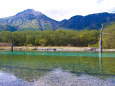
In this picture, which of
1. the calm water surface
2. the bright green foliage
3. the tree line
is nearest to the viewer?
the calm water surface

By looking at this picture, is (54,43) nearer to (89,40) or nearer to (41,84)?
(89,40)

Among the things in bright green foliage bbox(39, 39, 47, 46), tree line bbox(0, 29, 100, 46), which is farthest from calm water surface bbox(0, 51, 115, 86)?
tree line bbox(0, 29, 100, 46)

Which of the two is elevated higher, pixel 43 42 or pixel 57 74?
pixel 43 42

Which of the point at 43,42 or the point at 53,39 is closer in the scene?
the point at 43,42

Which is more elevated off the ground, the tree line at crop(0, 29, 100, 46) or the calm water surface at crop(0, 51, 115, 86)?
the tree line at crop(0, 29, 100, 46)

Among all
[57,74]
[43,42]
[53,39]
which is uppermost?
[53,39]

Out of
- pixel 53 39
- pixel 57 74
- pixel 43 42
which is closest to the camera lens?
pixel 57 74

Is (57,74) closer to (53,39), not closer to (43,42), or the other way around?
(43,42)

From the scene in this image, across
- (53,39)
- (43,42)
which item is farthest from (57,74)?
(53,39)

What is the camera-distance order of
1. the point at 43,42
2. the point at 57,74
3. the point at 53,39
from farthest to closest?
the point at 53,39, the point at 43,42, the point at 57,74

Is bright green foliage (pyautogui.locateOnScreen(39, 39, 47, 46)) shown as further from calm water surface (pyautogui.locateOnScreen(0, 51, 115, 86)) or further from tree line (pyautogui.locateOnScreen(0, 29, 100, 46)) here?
calm water surface (pyautogui.locateOnScreen(0, 51, 115, 86))

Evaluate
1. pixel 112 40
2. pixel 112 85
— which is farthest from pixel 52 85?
pixel 112 40

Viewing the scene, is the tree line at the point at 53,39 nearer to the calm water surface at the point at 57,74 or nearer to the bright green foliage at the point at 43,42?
the bright green foliage at the point at 43,42

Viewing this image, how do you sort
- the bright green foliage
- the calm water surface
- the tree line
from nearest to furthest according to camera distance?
the calm water surface, the bright green foliage, the tree line
